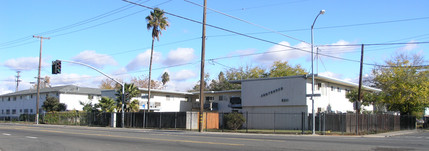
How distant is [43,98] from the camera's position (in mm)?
65062

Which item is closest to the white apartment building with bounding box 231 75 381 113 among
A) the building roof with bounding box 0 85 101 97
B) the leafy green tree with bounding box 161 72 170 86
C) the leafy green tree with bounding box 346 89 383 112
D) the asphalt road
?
the leafy green tree with bounding box 346 89 383 112

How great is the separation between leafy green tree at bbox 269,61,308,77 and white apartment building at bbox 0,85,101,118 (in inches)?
1218

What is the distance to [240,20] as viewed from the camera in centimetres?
2244

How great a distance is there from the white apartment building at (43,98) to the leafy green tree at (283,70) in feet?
101

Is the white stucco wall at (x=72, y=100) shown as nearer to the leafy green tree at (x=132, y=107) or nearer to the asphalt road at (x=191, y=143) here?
the leafy green tree at (x=132, y=107)

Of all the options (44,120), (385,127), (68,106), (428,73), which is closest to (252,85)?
(385,127)

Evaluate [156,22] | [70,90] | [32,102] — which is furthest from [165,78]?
[156,22]

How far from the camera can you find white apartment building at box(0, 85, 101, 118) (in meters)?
62.2

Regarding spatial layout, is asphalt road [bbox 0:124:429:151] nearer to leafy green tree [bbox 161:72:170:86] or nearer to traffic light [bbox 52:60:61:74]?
traffic light [bbox 52:60:61:74]

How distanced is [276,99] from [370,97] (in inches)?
461

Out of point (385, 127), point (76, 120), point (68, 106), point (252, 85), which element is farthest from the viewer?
→ point (68, 106)

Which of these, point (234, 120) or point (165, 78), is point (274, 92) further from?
point (165, 78)

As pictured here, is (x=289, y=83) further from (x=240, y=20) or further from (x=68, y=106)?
(x=68, y=106)

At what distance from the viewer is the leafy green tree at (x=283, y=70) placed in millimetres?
64312
